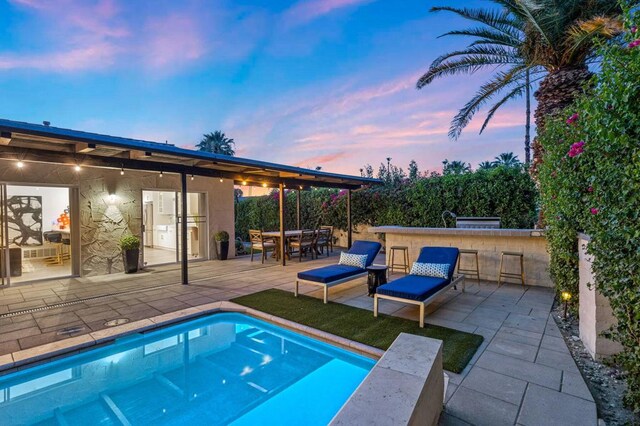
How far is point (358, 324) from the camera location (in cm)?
445

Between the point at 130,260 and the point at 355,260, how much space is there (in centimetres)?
657

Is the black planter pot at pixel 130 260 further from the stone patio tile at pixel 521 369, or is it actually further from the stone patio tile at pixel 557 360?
the stone patio tile at pixel 557 360

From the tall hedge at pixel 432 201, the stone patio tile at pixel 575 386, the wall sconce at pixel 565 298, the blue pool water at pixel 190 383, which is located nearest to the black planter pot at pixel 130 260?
the blue pool water at pixel 190 383

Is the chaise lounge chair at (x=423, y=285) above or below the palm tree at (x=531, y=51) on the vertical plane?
below

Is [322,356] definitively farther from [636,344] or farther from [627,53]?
[627,53]

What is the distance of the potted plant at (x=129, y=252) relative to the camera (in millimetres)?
8570

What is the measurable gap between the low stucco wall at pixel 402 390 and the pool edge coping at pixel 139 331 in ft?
4.15

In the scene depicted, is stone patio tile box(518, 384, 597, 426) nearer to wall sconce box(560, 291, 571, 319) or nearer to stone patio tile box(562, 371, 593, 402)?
stone patio tile box(562, 371, 593, 402)

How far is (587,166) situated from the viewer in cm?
327

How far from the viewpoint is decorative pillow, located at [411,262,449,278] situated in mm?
5344

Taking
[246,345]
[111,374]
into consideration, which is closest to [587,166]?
[246,345]

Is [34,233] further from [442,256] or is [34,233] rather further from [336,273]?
[442,256]

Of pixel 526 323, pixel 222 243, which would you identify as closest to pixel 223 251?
pixel 222 243

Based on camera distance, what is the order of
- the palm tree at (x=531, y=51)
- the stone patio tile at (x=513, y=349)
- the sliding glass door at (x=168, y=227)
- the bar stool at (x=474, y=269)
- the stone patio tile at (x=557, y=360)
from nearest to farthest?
the stone patio tile at (x=557, y=360) < the stone patio tile at (x=513, y=349) < the palm tree at (x=531, y=51) < the bar stool at (x=474, y=269) < the sliding glass door at (x=168, y=227)
